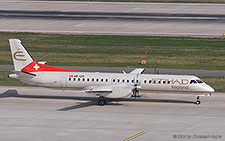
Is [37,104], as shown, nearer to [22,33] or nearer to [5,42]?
[5,42]

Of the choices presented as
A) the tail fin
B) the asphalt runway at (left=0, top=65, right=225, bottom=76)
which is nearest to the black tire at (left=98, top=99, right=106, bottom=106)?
the tail fin

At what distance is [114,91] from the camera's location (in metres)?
40.5

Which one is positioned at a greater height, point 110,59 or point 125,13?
point 125,13

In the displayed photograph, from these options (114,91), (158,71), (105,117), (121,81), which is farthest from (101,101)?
(158,71)

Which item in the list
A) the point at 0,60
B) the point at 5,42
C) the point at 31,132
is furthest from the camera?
the point at 5,42

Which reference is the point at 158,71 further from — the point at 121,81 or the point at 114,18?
the point at 114,18

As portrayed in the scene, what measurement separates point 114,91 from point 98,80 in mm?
2594

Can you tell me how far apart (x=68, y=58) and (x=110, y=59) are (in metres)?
6.46

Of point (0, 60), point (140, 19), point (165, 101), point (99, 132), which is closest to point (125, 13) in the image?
point (140, 19)

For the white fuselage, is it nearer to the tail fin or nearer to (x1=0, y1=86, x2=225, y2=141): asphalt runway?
the tail fin

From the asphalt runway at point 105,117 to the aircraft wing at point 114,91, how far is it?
1.36m

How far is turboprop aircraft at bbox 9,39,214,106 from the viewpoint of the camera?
137 ft

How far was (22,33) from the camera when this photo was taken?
7850 cm

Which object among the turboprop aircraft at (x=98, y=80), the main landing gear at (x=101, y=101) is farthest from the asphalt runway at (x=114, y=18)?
the main landing gear at (x=101, y=101)
